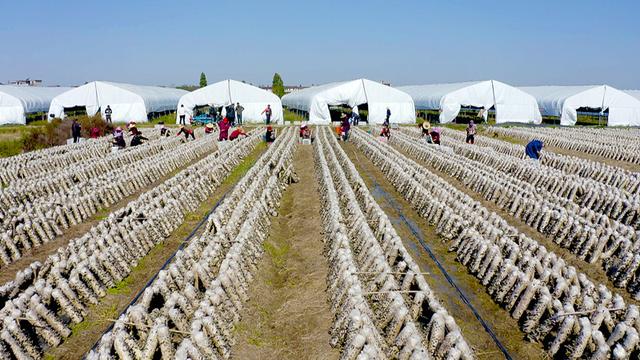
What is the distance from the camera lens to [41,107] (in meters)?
51.9

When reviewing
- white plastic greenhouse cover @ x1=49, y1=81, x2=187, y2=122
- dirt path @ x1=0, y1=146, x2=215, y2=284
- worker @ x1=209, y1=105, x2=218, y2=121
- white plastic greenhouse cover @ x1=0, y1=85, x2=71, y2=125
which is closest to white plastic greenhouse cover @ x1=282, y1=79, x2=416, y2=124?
worker @ x1=209, y1=105, x2=218, y2=121

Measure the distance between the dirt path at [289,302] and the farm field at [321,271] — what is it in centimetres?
3

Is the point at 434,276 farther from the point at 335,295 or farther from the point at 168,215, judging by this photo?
the point at 168,215

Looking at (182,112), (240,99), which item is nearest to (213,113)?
(240,99)

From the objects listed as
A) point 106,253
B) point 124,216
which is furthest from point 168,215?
point 106,253

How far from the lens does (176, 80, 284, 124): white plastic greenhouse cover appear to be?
47.8m

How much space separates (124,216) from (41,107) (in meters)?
47.6

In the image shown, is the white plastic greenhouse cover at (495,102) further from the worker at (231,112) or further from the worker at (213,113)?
the worker at (213,113)

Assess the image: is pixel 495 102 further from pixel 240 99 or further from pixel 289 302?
pixel 289 302

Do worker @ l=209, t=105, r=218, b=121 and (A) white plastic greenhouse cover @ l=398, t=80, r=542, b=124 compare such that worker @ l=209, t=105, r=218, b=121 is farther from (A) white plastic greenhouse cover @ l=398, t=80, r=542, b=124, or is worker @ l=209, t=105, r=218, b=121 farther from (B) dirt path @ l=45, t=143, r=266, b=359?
(B) dirt path @ l=45, t=143, r=266, b=359

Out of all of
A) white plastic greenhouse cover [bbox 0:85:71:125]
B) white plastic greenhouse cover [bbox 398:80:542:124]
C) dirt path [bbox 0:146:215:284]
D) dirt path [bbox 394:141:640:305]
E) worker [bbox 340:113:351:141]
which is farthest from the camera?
white plastic greenhouse cover [bbox 398:80:542:124]

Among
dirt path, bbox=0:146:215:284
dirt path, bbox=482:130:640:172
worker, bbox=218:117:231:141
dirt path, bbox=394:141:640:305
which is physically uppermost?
worker, bbox=218:117:231:141

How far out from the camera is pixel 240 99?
47906mm

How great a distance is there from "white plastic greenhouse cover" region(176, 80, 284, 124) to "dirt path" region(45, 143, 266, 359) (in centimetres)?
3520
